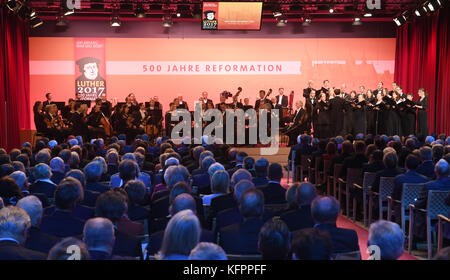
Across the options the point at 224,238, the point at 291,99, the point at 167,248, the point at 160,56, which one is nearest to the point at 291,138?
the point at 291,99

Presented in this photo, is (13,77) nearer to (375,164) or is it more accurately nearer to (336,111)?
(336,111)

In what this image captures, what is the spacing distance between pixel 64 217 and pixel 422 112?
1251cm

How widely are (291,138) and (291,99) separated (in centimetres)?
344

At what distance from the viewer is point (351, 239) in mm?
3799

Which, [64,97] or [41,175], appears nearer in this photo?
[41,175]

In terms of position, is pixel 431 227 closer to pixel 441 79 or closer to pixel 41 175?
pixel 41 175

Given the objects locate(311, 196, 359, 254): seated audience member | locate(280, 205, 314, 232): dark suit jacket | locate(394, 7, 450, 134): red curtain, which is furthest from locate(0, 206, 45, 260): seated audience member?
locate(394, 7, 450, 134): red curtain

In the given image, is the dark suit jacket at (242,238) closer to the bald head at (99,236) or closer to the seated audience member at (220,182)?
the bald head at (99,236)

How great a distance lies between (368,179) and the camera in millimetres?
7484

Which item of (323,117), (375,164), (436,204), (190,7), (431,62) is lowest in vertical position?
(436,204)

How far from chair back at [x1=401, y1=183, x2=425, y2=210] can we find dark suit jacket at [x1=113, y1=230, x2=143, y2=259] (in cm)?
366

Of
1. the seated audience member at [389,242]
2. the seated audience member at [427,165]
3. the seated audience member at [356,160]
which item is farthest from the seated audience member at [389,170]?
the seated audience member at [389,242]

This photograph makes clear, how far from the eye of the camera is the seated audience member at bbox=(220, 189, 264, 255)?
3912 millimetres

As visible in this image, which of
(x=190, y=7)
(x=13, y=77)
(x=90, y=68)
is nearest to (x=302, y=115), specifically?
(x=190, y=7)
